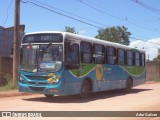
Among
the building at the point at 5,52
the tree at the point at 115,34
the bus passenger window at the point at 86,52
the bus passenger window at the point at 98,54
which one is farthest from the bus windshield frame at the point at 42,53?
the tree at the point at 115,34

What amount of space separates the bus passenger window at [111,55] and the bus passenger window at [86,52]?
2.08m

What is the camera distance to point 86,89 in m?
16.6

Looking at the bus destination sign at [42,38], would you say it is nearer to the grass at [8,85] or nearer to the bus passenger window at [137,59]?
the grass at [8,85]

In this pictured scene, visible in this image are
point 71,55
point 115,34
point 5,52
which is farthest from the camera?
point 115,34

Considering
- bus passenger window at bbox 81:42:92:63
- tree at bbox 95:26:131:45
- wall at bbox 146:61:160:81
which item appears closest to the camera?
bus passenger window at bbox 81:42:92:63

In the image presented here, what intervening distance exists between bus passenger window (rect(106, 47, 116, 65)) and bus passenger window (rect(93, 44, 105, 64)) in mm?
622

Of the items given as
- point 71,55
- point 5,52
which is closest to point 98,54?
point 71,55

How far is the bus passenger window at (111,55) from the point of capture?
18938 mm

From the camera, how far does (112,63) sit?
1950 cm

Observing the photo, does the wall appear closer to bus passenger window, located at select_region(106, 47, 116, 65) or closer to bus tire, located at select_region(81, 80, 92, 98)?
bus passenger window, located at select_region(106, 47, 116, 65)

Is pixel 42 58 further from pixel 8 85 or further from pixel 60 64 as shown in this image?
pixel 8 85

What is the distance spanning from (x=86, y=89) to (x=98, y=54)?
2149 millimetres

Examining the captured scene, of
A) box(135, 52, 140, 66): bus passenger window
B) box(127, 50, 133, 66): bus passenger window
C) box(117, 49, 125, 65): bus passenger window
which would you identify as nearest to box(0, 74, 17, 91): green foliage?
box(117, 49, 125, 65): bus passenger window

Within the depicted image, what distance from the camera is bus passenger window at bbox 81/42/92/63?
16.3m
